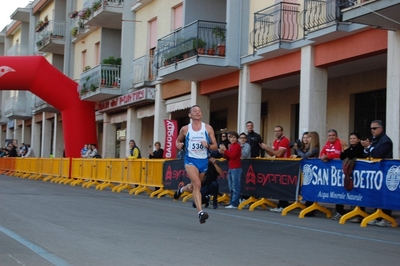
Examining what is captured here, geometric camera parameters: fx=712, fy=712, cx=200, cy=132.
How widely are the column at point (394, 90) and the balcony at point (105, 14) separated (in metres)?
19.3

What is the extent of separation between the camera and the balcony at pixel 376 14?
50.7 ft

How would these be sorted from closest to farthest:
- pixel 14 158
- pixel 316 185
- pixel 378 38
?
pixel 316 185
pixel 378 38
pixel 14 158

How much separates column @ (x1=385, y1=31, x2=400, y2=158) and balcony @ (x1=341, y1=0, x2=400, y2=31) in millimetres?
364

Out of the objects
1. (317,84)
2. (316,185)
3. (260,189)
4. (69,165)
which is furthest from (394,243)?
(69,165)

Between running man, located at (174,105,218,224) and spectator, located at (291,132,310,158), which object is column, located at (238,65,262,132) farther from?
running man, located at (174,105,218,224)

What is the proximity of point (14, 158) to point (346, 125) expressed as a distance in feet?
72.8

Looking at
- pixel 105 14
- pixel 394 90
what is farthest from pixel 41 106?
pixel 394 90

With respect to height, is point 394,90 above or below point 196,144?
above

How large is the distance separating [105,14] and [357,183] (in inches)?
916

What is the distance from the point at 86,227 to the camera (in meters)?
10.4

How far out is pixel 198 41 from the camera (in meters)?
25.1

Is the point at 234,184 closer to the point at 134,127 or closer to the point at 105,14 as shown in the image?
the point at 134,127

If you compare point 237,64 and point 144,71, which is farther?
point 144,71

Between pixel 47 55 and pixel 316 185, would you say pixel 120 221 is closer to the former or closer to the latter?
pixel 316 185
